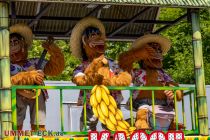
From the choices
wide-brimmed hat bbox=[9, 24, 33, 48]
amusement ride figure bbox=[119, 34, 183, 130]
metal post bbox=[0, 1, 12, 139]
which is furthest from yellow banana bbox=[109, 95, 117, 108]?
wide-brimmed hat bbox=[9, 24, 33, 48]

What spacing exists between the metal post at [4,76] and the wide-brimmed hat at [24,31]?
1.03 meters

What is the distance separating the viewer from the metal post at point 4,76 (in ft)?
35.7

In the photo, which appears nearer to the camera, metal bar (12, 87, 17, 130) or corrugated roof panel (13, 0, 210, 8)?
metal bar (12, 87, 17, 130)

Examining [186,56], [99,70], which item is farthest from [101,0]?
[186,56]

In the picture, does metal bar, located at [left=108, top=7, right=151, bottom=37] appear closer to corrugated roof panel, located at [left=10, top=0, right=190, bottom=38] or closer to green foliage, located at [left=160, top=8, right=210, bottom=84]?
corrugated roof panel, located at [left=10, top=0, right=190, bottom=38]

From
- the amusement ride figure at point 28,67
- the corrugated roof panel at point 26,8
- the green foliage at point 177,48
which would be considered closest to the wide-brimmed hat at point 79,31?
the amusement ride figure at point 28,67

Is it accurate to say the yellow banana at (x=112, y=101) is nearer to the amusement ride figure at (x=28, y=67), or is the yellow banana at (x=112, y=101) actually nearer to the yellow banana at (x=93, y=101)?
the yellow banana at (x=93, y=101)

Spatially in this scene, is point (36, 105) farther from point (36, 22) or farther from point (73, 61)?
point (73, 61)

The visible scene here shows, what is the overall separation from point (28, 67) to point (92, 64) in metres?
1.03

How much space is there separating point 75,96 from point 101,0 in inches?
251

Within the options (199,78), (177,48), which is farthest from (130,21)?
(177,48)

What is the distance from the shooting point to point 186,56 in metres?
27.9

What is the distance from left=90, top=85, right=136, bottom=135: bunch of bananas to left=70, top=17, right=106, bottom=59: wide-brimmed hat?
1148 millimetres

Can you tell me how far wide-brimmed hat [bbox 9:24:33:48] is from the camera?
12.2 metres
